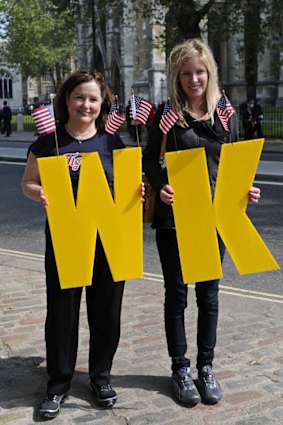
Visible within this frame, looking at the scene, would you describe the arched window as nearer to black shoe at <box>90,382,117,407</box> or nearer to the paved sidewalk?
the paved sidewalk

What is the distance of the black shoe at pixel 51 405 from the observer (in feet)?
11.6

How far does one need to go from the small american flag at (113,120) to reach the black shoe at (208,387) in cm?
153

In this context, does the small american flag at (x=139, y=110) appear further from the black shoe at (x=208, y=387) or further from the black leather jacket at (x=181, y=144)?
the black shoe at (x=208, y=387)

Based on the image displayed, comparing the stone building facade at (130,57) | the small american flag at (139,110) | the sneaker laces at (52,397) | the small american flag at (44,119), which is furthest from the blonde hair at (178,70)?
the stone building facade at (130,57)

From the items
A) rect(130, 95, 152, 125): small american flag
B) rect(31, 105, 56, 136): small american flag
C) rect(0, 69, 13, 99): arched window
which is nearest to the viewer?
rect(31, 105, 56, 136): small american flag

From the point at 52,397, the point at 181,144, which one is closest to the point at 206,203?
the point at 181,144

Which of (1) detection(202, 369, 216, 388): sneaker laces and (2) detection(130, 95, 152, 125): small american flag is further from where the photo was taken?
(1) detection(202, 369, 216, 388): sneaker laces

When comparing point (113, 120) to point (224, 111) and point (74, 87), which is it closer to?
point (74, 87)

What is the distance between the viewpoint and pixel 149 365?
424 cm

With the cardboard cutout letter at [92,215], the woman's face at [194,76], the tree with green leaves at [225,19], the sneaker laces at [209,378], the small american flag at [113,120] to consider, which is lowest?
the sneaker laces at [209,378]

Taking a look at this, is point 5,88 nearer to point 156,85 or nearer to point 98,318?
point 156,85

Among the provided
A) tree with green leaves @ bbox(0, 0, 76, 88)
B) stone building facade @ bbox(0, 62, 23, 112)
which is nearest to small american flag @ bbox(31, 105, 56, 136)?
tree with green leaves @ bbox(0, 0, 76, 88)

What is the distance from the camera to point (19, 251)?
316 inches

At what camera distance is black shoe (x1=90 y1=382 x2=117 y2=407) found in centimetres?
366
